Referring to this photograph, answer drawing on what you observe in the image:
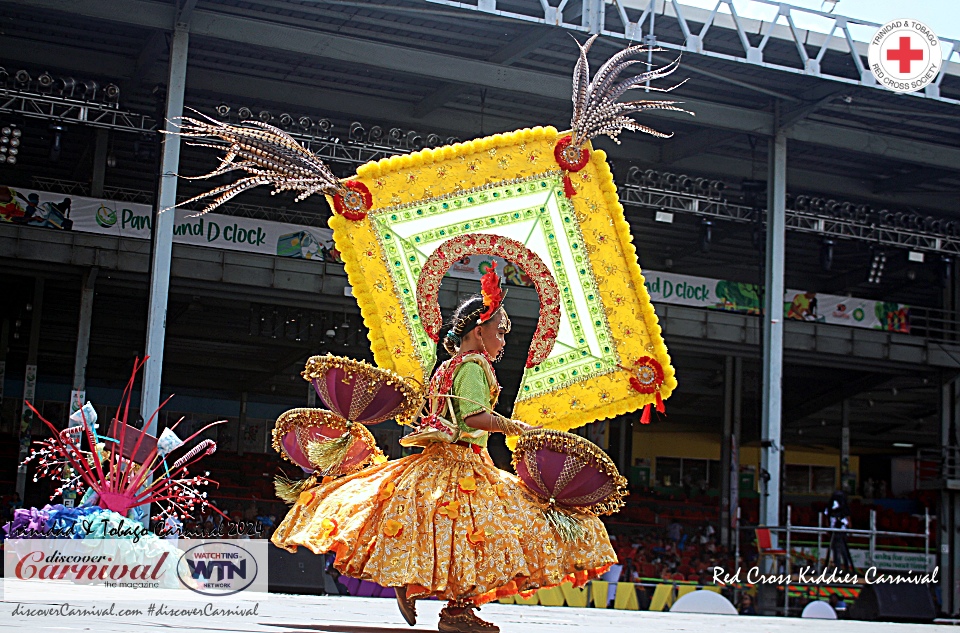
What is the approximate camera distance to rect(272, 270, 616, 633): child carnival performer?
14.6 feet

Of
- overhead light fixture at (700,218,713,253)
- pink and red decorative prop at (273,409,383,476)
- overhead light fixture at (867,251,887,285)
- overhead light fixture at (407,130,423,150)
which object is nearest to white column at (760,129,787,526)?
overhead light fixture at (700,218,713,253)

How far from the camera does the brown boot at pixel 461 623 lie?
181 inches

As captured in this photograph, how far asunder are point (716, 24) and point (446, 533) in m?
13.2

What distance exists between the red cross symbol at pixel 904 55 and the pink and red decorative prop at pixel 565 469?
13700 mm

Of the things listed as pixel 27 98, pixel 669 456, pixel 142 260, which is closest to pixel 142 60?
pixel 27 98

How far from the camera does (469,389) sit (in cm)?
475

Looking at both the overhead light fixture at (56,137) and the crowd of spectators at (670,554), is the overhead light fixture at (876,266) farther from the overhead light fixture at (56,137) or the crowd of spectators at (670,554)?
the overhead light fixture at (56,137)

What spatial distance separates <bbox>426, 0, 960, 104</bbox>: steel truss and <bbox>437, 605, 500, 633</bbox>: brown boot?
10877 mm

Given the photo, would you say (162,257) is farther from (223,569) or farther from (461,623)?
(461,623)

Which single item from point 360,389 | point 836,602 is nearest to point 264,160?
point 360,389

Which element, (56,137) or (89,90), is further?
(56,137)

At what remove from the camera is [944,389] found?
24.5 metres

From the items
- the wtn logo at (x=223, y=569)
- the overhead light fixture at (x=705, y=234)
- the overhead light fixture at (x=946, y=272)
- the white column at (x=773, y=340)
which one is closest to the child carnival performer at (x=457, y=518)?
the wtn logo at (x=223, y=569)

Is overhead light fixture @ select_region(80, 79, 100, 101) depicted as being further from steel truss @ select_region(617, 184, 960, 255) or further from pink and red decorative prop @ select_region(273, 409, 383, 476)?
pink and red decorative prop @ select_region(273, 409, 383, 476)
